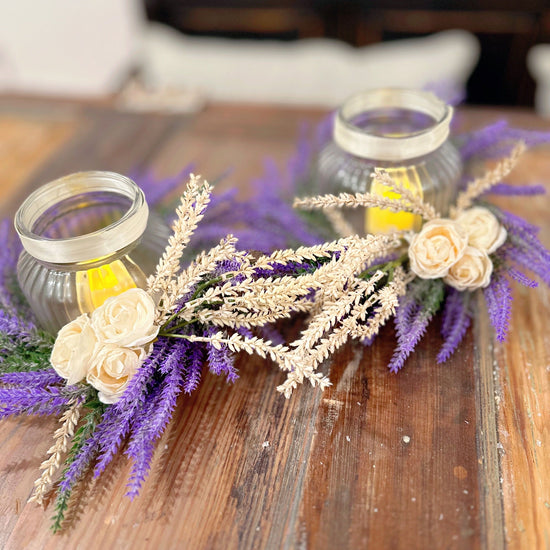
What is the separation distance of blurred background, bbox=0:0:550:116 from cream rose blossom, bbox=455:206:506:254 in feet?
1.19

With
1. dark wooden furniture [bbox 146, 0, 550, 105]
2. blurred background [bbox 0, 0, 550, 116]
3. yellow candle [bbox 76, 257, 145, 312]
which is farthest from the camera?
dark wooden furniture [bbox 146, 0, 550, 105]

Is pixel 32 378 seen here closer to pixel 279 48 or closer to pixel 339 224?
pixel 339 224

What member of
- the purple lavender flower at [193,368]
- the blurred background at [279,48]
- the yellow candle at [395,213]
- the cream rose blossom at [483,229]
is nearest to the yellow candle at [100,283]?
the purple lavender flower at [193,368]

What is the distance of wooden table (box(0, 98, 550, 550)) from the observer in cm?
53

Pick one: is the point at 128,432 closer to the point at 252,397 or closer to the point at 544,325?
the point at 252,397

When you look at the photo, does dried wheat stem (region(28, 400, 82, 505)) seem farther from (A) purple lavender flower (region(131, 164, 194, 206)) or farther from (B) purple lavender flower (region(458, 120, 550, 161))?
(B) purple lavender flower (region(458, 120, 550, 161))

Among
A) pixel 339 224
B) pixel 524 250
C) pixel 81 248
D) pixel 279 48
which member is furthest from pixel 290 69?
pixel 81 248

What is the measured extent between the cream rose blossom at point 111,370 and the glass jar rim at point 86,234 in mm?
106

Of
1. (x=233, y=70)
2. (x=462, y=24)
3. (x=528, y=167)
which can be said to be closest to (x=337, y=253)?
(x=528, y=167)

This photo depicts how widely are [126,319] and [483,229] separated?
45 cm

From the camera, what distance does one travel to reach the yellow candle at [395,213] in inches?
28.8

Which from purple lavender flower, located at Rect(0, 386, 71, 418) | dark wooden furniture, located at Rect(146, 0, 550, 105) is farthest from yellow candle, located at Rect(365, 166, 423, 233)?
dark wooden furniture, located at Rect(146, 0, 550, 105)

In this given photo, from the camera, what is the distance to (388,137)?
70 cm

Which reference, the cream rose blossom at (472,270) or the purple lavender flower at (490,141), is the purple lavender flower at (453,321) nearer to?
the cream rose blossom at (472,270)
